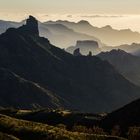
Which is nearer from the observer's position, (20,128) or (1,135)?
(1,135)

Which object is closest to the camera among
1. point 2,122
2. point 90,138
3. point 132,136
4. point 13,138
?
point 13,138

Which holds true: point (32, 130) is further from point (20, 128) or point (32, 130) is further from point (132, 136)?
point (132, 136)

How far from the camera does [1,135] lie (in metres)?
135

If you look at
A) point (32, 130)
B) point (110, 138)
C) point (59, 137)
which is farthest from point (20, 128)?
point (110, 138)

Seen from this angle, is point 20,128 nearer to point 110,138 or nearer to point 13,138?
point 13,138

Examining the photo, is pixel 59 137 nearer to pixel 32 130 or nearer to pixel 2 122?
pixel 32 130

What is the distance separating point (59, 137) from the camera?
462 ft

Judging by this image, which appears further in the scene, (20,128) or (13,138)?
(20,128)

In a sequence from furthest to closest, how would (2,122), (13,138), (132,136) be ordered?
1. (132,136)
2. (2,122)
3. (13,138)

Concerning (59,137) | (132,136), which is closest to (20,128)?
(59,137)

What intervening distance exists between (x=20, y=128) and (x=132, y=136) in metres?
54.5

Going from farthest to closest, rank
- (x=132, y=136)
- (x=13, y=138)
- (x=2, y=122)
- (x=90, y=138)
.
→ 1. (x=132, y=136)
2. (x=2, y=122)
3. (x=90, y=138)
4. (x=13, y=138)

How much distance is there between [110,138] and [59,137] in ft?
58.8

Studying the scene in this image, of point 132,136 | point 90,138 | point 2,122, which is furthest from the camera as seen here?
point 132,136
